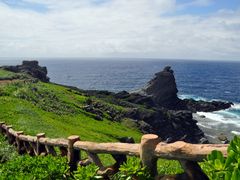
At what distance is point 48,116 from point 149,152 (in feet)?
105

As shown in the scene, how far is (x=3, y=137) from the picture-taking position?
2145cm

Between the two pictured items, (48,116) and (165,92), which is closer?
(48,116)

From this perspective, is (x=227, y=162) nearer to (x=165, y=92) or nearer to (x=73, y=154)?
(x=73, y=154)

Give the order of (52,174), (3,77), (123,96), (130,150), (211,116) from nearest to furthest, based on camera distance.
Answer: (130,150) < (52,174) < (3,77) < (123,96) < (211,116)

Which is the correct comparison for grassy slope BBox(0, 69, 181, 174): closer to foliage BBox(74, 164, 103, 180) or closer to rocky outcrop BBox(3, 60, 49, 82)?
foliage BBox(74, 164, 103, 180)

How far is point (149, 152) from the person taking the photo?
8.38 metres

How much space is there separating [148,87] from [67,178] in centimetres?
9885

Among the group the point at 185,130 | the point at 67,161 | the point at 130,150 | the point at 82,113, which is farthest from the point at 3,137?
the point at 185,130

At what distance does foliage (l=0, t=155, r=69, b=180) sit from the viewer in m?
9.93

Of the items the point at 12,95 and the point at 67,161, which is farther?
the point at 12,95

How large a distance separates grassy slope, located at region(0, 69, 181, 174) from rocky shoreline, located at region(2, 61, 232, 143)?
201 inches

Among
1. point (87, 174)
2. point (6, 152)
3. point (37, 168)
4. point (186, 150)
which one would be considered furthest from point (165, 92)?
point (186, 150)

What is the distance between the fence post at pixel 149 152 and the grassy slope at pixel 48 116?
105 centimetres

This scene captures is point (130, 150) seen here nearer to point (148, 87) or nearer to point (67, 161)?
point (67, 161)
